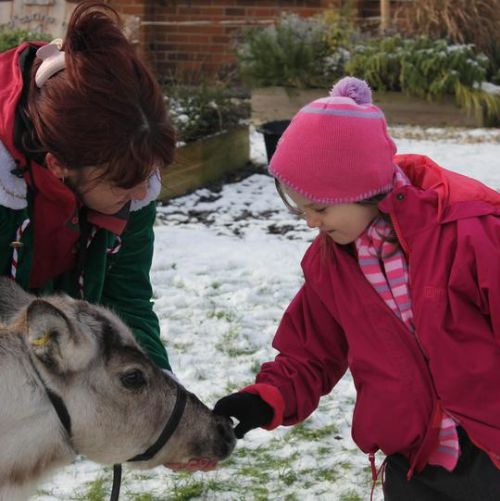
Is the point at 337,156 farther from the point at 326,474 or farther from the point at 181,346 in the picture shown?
Result: the point at 181,346

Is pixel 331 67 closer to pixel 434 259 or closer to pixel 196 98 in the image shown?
pixel 196 98

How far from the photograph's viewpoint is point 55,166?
9.45 feet

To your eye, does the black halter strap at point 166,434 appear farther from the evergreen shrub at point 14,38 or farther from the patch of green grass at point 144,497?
the evergreen shrub at point 14,38

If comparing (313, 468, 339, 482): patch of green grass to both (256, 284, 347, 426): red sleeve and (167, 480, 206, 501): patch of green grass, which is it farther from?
(256, 284, 347, 426): red sleeve

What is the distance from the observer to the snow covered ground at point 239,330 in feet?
13.0

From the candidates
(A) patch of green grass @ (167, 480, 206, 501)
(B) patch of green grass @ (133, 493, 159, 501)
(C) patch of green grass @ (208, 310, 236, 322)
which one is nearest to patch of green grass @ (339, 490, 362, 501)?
(A) patch of green grass @ (167, 480, 206, 501)

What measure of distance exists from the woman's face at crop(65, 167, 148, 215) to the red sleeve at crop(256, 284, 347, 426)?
2.05 ft

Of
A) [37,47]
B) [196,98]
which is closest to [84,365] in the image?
[37,47]

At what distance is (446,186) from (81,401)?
1.18 meters

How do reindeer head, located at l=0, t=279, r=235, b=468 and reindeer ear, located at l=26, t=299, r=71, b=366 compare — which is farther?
reindeer head, located at l=0, t=279, r=235, b=468

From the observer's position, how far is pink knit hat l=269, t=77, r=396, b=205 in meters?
2.66

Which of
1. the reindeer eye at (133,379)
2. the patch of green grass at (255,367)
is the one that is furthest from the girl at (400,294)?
the patch of green grass at (255,367)

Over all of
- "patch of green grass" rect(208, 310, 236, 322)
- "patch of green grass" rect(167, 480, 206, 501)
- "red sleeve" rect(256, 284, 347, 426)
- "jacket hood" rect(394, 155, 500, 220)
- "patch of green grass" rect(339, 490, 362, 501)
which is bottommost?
"patch of green grass" rect(208, 310, 236, 322)

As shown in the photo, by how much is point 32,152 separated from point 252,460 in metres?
1.89
